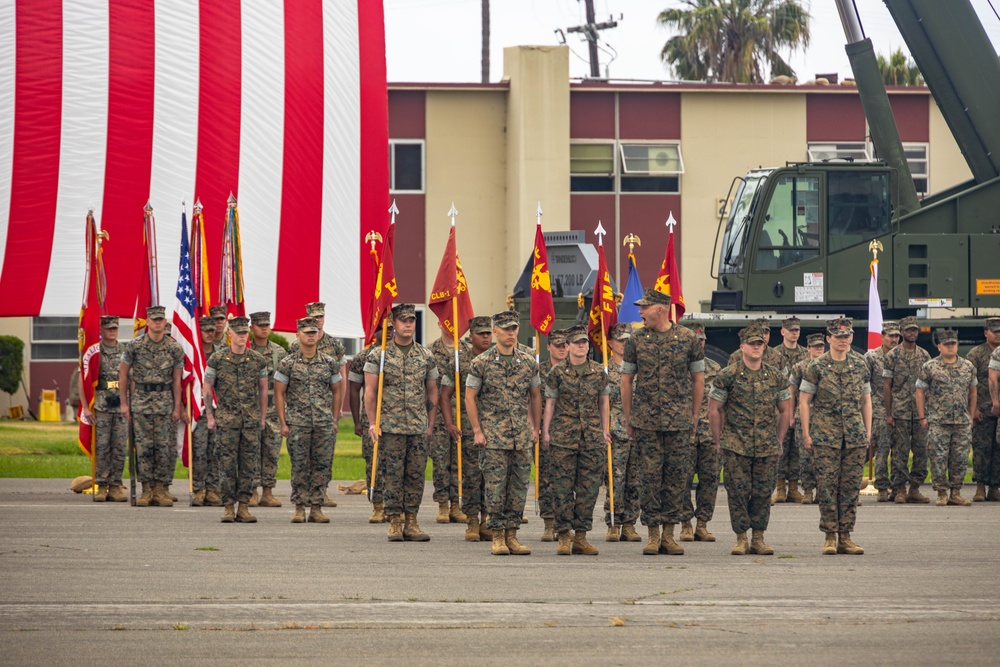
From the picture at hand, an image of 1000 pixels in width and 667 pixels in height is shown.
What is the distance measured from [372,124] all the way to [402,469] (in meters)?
10.7

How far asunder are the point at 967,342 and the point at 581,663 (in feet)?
47.4

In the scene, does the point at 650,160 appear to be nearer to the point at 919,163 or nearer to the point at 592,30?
the point at 919,163

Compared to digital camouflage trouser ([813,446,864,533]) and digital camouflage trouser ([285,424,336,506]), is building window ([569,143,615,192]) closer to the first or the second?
digital camouflage trouser ([285,424,336,506])

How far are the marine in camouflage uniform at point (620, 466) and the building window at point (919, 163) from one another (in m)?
21.7

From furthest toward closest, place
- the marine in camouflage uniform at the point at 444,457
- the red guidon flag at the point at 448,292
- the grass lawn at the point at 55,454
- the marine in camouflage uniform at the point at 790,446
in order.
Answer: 1. the grass lawn at the point at 55,454
2. the marine in camouflage uniform at the point at 790,446
3. the marine in camouflage uniform at the point at 444,457
4. the red guidon flag at the point at 448,292

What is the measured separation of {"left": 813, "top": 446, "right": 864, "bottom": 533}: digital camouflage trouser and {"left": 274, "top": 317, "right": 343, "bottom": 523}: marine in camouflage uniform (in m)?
4.63

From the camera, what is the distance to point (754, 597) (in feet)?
29.8

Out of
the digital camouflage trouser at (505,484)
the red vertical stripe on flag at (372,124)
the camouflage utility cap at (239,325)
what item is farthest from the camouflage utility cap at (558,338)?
the red vertical stripe on flag at (372,124)

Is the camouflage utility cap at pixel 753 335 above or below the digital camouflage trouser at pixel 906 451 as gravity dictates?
above

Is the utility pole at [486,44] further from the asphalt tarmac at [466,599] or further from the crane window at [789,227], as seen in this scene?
the asphalt tarmac at [466,599]

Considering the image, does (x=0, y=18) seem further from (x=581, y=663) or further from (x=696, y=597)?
(x=581, y=663)

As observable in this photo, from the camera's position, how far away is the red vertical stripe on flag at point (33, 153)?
A: 19375 millimetres

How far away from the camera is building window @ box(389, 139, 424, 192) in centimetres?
3219

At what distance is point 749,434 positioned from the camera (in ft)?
37.9
